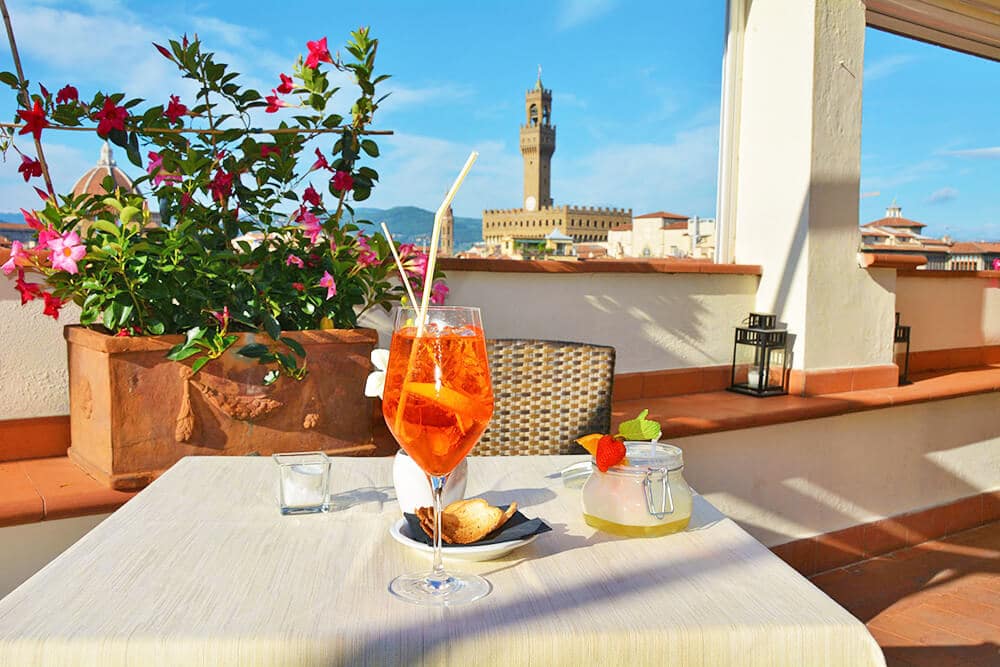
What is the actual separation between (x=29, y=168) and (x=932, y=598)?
302cm

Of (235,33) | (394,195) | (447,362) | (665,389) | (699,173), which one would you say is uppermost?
(235,33)

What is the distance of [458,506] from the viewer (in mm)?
919

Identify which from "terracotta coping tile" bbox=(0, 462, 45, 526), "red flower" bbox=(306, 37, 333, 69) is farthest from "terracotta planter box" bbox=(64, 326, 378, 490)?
"red flower" bbox=(306, 37, 333, 69)

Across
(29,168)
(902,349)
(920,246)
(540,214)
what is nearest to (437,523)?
(29,168)

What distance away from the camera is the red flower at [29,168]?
187 centimetres

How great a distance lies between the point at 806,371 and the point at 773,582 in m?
2.48

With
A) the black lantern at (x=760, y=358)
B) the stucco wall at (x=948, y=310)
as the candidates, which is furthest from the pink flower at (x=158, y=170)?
the stucco wall at (x=948, y=310)

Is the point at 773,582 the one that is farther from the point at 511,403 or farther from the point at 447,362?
the point at 511,403

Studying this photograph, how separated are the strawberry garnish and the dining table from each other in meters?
0.08

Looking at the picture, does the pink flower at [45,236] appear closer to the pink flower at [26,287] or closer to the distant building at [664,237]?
the pink flower at [26,287]

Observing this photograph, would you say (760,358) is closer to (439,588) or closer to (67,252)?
(67,252)

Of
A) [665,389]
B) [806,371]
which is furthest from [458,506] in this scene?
[806,371]

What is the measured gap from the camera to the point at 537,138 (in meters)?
3.42

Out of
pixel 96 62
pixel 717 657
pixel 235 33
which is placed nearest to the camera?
pixel 717 657
